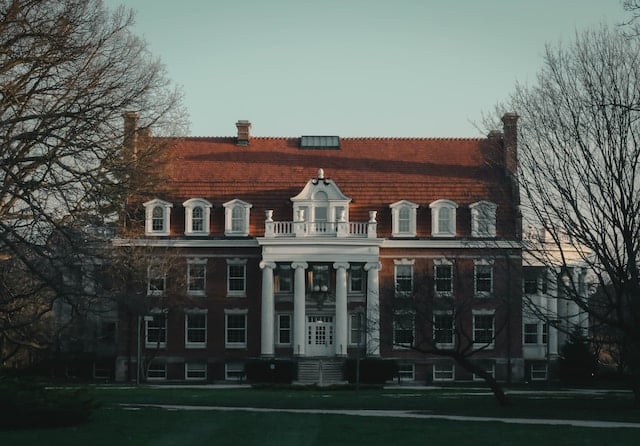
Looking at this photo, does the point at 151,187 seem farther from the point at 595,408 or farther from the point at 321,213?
the point at 321,213

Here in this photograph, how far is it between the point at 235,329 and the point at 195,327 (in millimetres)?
2269

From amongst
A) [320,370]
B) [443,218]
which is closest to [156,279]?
[320,370]

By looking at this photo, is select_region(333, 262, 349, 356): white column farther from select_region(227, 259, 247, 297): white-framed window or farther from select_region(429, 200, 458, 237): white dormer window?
select_region(429, 200, 458, 237): white dormer window

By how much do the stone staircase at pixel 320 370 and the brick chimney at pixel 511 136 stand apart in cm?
2397

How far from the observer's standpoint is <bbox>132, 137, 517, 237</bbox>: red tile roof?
65.1 m

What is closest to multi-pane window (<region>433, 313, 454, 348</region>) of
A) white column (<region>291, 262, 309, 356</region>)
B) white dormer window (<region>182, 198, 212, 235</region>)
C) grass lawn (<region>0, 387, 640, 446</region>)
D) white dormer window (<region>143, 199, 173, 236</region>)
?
white column (<region>291, 262, 309, 356</region>)

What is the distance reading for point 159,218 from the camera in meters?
64.9

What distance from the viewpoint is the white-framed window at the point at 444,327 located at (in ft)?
146

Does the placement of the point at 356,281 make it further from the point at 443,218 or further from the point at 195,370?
the point at 195,370

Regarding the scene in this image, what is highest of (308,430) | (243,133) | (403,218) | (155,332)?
(243,133)

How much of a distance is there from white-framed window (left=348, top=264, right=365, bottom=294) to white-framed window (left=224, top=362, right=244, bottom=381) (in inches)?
298

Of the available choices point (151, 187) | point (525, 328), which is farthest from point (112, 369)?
point (151, 187)

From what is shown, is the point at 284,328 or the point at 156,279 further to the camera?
the point at 284,328

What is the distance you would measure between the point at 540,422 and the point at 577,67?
12.1 meters
